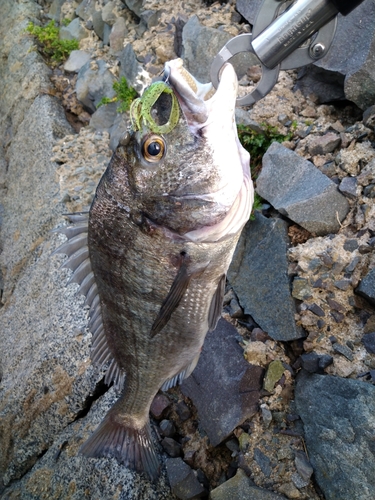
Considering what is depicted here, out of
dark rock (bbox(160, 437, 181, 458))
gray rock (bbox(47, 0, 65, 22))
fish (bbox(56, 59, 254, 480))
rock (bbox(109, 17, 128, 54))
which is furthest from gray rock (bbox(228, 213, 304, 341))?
gray rock (bbox(47, 0, 65, 22))

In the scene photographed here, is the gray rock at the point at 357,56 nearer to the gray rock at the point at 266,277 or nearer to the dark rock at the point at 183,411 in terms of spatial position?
the gray rock at the point at 266,277

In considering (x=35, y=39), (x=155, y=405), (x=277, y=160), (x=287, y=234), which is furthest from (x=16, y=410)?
(x=35, y=39)

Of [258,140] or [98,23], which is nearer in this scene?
[258,140]

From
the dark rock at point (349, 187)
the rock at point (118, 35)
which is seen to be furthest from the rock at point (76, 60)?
the dark rock at point (349, 187)

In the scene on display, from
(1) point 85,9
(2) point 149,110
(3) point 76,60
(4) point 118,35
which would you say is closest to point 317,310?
(2) point 149,110

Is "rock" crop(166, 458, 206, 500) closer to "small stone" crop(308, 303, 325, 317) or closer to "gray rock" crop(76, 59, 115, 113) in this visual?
"small stone" crop(308, 303, 325, 317)

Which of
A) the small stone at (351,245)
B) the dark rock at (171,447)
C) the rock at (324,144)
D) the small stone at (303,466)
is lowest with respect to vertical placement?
the dark rock at (171,447)

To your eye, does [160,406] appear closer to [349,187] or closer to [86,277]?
[86,277]
